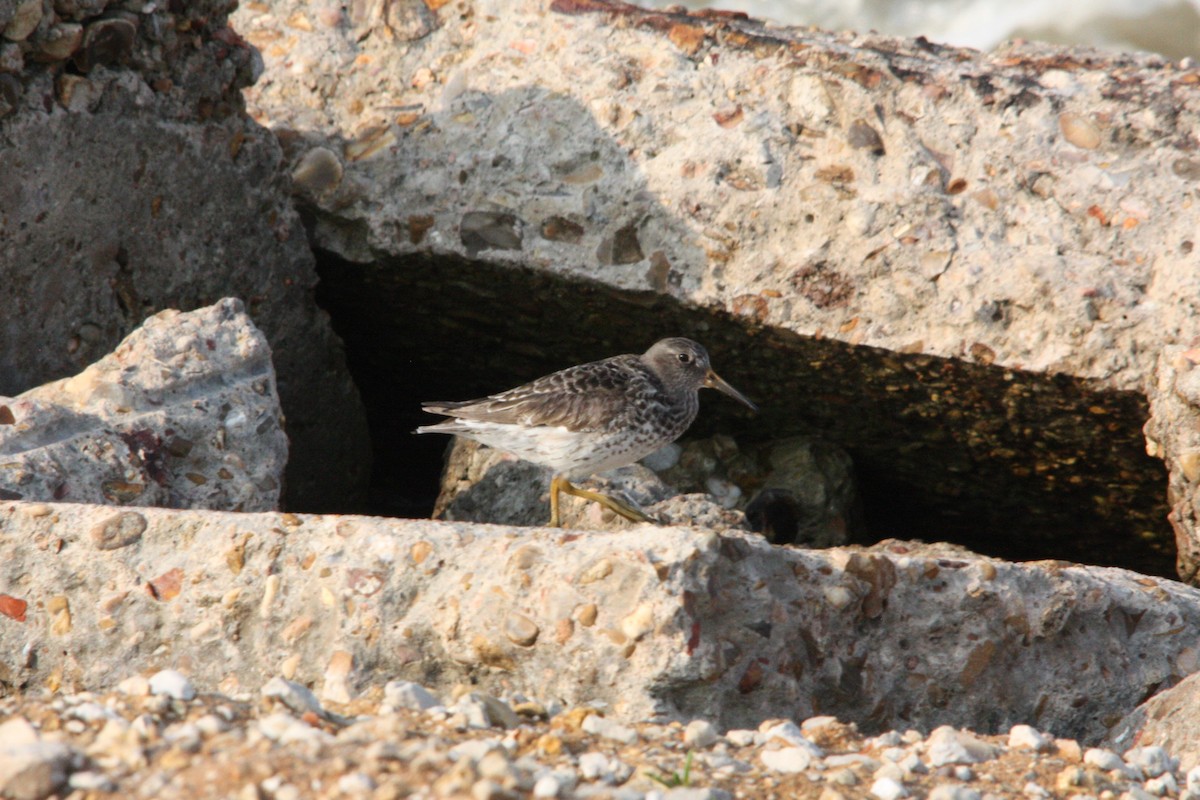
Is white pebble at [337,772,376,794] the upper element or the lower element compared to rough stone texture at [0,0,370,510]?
lower

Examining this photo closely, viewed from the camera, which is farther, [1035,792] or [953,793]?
[1035,792]

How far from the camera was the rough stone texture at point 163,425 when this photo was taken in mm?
4551

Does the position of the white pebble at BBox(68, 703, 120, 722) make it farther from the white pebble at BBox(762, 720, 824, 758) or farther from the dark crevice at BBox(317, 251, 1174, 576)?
the dark crevice at BBox(317, 251, 1174, 576)

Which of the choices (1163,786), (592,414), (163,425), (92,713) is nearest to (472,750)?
(92,713)

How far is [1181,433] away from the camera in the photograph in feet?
16.6

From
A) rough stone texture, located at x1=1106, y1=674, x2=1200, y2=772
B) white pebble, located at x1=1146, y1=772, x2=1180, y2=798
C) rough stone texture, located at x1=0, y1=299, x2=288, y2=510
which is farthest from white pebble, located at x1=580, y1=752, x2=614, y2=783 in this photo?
rough stone texture, located at x1=0, y1=299, x2=288, y2=510

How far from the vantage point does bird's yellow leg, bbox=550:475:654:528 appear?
17.8 ft

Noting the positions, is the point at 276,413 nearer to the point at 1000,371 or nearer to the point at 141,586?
the point at 141,586

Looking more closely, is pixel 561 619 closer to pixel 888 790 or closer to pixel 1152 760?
pixel 888 790

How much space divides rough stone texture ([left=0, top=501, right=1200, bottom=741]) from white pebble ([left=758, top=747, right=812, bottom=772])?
1.27 feet

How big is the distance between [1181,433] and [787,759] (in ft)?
8.07

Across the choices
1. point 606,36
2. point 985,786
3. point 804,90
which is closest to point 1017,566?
point 985,786

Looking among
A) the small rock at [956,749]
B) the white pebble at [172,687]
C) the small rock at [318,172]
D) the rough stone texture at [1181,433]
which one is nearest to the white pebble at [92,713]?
the white pebble at [172,687]

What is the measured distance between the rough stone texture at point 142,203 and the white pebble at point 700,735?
2928mm
